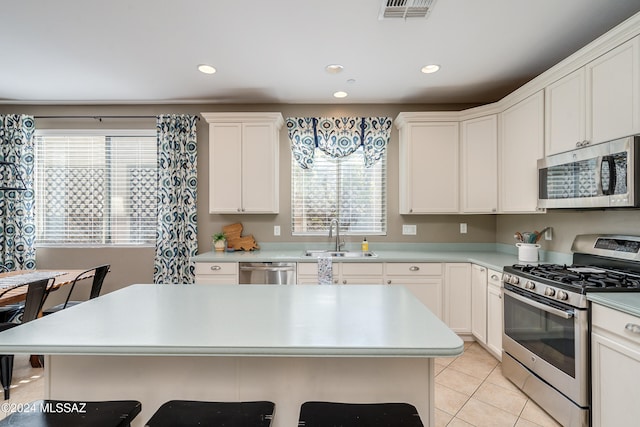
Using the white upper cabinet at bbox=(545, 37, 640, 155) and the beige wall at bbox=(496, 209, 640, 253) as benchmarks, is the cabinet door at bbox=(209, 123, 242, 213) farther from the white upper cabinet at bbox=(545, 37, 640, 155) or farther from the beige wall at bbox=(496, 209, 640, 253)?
the beige wall at bbox=(496, 209, 640, 253)

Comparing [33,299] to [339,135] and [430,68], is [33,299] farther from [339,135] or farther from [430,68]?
[430,68]

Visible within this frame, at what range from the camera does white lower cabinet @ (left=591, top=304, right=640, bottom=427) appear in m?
1.42

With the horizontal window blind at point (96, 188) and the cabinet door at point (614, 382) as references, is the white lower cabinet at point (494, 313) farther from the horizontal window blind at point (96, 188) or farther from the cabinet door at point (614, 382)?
the horizontal window blind at point (96, 188)

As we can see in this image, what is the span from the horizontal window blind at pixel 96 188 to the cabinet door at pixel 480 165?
3.61 meters

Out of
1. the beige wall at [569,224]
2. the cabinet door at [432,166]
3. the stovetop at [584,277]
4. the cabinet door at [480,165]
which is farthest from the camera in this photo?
the cabinet door at [432,166]

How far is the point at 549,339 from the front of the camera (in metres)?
1.90

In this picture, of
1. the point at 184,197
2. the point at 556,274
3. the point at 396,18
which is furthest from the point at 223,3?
the point at 556,274

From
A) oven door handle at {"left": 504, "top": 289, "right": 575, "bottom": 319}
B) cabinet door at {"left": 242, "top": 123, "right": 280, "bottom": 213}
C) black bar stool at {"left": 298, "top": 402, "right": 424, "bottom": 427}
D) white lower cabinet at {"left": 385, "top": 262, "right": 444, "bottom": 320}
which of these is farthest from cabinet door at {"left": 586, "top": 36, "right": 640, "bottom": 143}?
cabinet door at {"left": 242, "top": 123, "right": 280, "bottom": 213}

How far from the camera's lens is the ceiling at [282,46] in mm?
1973

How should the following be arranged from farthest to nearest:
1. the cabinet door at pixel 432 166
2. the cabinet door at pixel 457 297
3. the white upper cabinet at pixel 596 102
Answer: the cabinet door at pixel 432 166 → the cabinet door at pixel 457 297 → the white upper cabinet at pixel 596 102

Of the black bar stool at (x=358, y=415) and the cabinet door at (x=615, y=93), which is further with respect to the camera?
the cabinet door at (x=615, y=93)

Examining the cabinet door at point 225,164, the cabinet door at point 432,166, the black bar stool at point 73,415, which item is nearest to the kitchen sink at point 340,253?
the cabinet door at point 432,166

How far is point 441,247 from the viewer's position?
356 centimetres

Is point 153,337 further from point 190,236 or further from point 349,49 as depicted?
point 190,236
